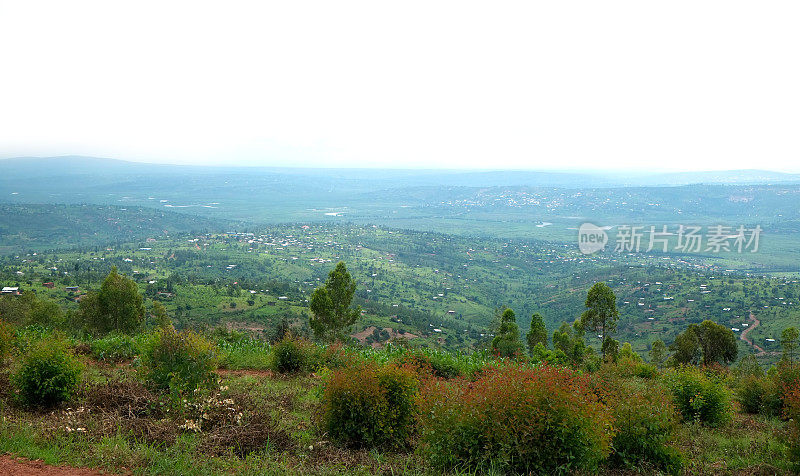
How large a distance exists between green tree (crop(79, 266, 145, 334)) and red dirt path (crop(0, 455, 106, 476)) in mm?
16348

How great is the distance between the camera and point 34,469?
15.9ft

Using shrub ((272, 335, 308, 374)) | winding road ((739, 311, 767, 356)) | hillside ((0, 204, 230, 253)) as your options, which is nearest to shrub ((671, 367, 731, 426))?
shrub ((272, 335, 308, 374))

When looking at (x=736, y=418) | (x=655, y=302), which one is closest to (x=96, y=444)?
(x=736, y=418)

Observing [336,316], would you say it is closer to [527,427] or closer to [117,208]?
[527,427]

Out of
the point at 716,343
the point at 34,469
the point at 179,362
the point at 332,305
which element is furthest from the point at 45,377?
the point at 716,343

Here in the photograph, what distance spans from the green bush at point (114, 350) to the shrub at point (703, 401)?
12010 mm

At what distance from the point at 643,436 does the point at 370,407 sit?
11.7 feet

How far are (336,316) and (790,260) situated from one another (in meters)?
123

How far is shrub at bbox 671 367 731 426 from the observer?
26.7ft

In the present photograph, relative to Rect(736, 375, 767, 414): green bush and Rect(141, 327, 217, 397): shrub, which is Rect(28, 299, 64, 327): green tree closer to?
Rect(141, 327, 217, 397): shrub

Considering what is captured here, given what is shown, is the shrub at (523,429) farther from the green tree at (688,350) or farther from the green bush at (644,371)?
the green tree at (688,350)

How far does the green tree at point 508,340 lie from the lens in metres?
20.7

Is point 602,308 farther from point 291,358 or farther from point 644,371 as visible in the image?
point 291,358

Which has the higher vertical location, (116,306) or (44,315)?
(116,306)
